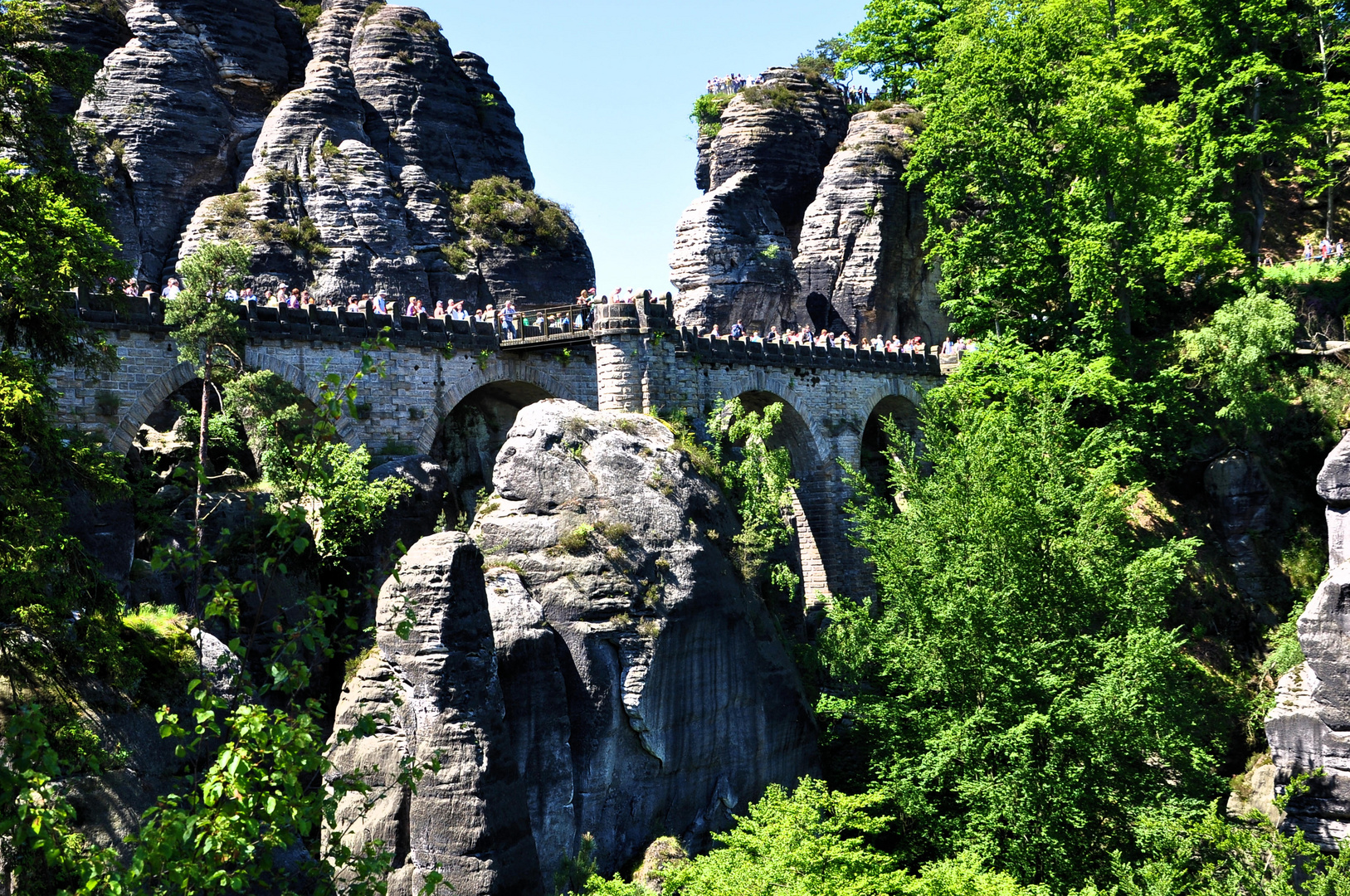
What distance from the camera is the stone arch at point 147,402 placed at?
2205cm

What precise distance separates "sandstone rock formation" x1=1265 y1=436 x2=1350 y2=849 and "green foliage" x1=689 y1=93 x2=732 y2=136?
91.9 feet

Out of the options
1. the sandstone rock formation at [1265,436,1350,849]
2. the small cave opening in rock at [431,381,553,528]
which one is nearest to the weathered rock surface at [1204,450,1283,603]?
the sandstone rock formation at [1265,436,1350,849]

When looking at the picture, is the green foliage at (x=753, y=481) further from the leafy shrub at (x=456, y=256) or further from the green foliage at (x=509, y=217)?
the green foliage at (x=509, y=217)

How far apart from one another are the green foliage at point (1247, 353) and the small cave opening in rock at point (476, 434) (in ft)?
59.2

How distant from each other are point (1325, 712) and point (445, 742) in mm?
17477

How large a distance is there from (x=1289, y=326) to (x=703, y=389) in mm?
15972

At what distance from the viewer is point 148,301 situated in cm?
2266

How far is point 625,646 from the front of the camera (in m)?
20.7

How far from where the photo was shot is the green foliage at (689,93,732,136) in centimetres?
4506

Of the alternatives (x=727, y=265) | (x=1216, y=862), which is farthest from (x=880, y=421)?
(x=1216, y=862)

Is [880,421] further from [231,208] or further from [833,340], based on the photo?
[231,208]

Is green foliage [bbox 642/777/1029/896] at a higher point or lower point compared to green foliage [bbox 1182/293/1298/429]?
lower

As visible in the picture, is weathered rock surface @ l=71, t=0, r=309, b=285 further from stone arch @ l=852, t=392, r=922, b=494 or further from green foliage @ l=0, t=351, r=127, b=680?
stone arch @ l=852, t=392, r=922, b=494

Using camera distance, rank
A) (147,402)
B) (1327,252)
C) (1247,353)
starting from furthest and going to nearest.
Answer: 1. (1327,252)
2. (1247,353)
3. (147,402)
